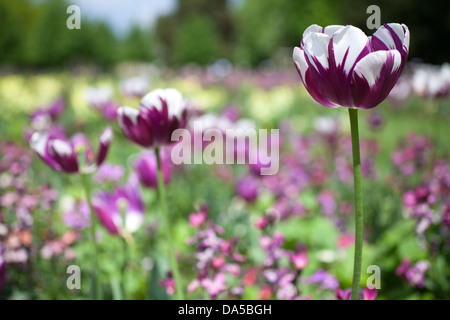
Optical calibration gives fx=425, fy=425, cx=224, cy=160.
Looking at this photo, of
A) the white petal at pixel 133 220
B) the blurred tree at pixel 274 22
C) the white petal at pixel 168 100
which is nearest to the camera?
the white petal at pixel 168 100

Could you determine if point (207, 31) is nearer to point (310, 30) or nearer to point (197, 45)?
point (197, 45)

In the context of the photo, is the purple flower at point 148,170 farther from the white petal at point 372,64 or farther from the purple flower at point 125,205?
the white petal at point 372,64

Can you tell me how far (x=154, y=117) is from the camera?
996 mm

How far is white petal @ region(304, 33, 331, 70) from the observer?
72 centimetres

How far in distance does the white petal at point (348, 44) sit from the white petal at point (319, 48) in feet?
0.05

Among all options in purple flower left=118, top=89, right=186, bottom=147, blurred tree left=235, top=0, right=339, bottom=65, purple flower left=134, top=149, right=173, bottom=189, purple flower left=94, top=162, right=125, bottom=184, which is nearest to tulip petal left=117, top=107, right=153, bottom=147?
purple flower left=118, top=89, right=186, bottom=147

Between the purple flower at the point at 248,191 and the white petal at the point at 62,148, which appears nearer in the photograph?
the white petal at the point at 62,148

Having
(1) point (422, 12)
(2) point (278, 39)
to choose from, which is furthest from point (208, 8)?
A: (1) point (422, 12)

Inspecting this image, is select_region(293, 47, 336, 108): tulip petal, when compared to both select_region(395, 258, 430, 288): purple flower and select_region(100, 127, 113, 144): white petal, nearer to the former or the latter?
select_region(100, 127, 113, 144): white petal

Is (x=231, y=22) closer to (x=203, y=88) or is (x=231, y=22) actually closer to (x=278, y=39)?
(x=278, y=39)

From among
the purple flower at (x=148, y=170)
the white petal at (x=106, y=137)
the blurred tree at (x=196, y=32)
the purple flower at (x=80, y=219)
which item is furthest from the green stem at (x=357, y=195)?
the blurred tree at (x=196, y=32)

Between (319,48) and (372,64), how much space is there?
→ 0.30 ft

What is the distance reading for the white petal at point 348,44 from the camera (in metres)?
0.70

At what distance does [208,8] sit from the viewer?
36750 millimetres
